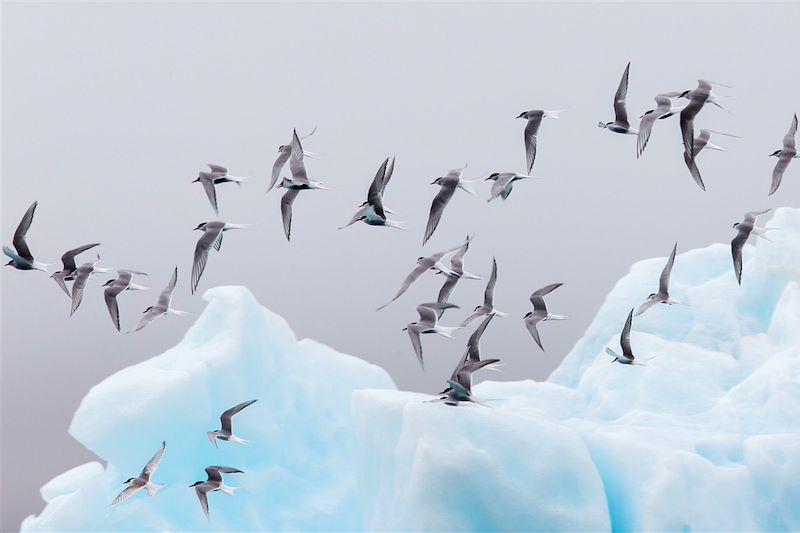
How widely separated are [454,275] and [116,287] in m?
2.60

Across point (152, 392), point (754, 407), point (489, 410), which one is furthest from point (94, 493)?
point (754, 407)

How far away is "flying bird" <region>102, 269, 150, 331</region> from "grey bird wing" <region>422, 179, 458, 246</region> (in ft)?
7.52

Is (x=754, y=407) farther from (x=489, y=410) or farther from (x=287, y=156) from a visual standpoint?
(x=287, y=156)

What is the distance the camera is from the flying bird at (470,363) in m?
6.12

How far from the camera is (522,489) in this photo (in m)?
7.14

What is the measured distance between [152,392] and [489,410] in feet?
11.4

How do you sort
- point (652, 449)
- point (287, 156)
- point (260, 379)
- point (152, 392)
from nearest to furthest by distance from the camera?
point (287, 156)
point (652, 449)
point (152, 392)
point (260, 379)

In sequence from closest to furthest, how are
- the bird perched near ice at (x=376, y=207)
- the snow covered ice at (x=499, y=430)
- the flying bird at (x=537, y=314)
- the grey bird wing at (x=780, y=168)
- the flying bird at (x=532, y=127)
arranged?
the bird perched near ice at (x=376, y=207) < the flying bird at (x=532, y=127) < the grey bird wing at (x=780, y=168) < the snow covered ice at (x=499, y=430) < the flying bird at (x=537, y=314)

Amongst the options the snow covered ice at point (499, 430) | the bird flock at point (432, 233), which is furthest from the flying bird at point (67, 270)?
the snow covered ice at point (499, 430)

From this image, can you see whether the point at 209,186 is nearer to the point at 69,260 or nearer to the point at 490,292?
the point at 69,260

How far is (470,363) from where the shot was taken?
6609mm

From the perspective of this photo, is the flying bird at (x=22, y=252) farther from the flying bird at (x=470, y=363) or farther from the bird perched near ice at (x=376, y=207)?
the flying bird at (x=470, y=363)

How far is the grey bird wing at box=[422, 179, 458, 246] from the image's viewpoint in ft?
20.3

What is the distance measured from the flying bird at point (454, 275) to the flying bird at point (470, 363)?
1.21 ft
